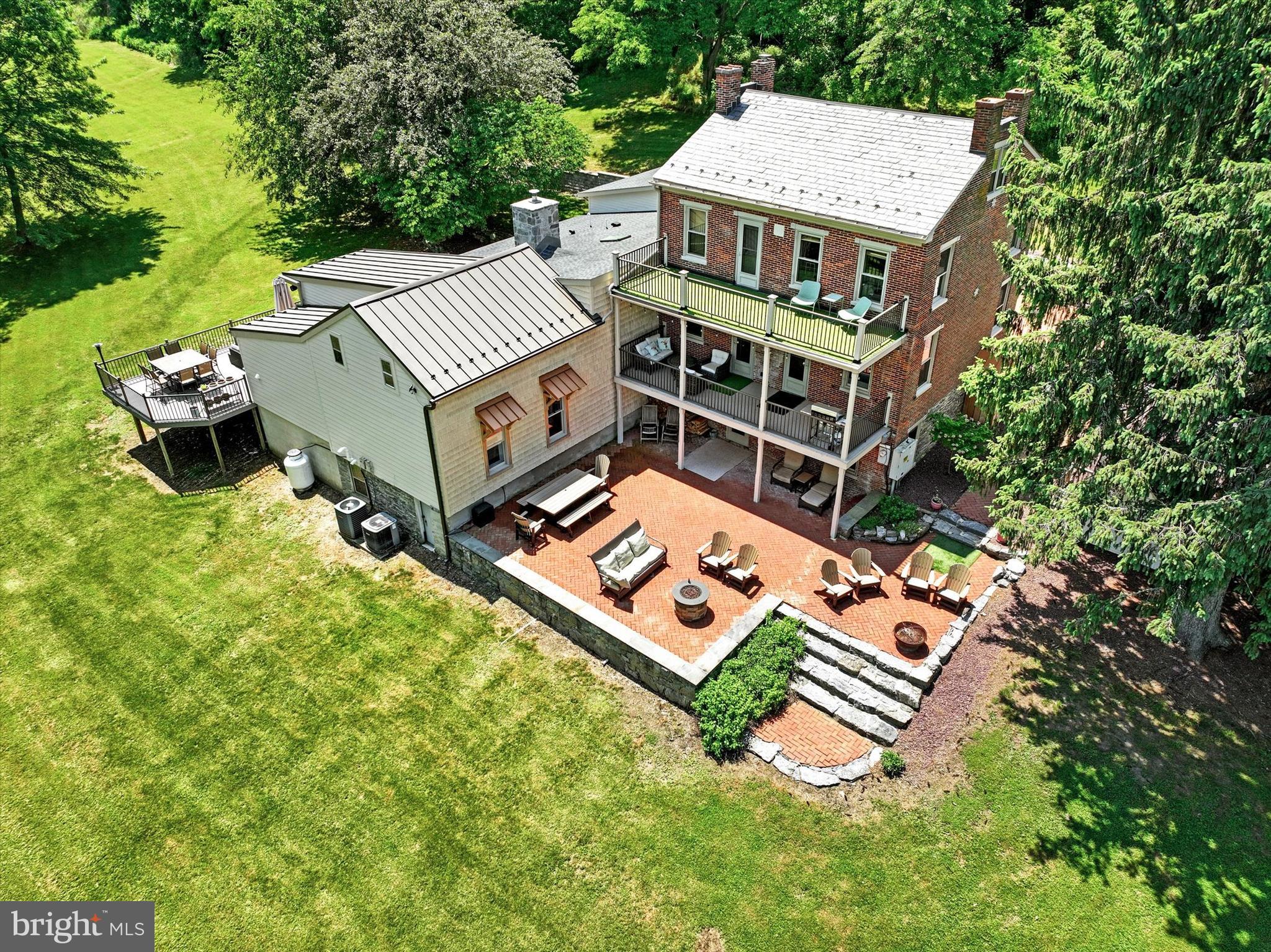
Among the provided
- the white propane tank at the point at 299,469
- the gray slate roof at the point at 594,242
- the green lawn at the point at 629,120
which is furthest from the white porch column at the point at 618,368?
the green lawn at the point at 629,120

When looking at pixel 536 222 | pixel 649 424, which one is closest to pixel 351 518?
pixel 649 424

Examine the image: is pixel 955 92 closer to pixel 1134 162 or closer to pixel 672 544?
pixel 1134 162

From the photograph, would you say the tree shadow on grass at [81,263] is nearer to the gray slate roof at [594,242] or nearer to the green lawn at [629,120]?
the gray slate roof at [594,242]

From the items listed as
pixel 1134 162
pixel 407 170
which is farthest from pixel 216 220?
pixel 1134 162

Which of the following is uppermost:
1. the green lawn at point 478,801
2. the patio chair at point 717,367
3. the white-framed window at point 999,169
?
the white-framed window at point 999,169

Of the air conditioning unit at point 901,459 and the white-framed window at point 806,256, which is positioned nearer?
the white-framed window at point 806,256

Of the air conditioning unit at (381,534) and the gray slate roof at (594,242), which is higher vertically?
the gray slate roof at (594,242)
